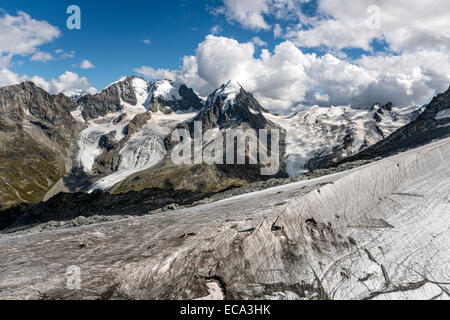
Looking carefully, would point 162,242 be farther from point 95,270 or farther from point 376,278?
point 376,278

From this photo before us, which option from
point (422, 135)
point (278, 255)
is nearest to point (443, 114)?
point (422, 135)

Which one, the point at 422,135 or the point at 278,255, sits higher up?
the point at 422,135

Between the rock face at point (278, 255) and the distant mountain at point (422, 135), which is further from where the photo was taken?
the distant mountain at point (422, 135)

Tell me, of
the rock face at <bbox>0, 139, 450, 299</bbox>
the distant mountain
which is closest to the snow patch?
the distant mountain

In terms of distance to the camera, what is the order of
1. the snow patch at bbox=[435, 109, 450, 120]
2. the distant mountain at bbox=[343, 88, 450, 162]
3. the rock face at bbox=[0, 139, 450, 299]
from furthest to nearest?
1. the snow patch at bbox=[435, 109, 450, 120]
2. the distant mountain at bbox=[343, 88, 450, 162]
3. the rock face at bbox=[0, 139, 450, 299]

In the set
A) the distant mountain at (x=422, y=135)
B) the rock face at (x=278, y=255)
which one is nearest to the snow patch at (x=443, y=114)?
the distant mountain at (x=422, y=135)

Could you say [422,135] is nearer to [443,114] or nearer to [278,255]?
[443,114]

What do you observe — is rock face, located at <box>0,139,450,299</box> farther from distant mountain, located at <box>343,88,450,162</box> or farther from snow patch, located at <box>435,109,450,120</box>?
snow patch, located at <box>435,109,450,120</box>

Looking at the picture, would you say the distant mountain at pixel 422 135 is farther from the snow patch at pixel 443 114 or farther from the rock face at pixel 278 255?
the rock face at pixel 278 255
